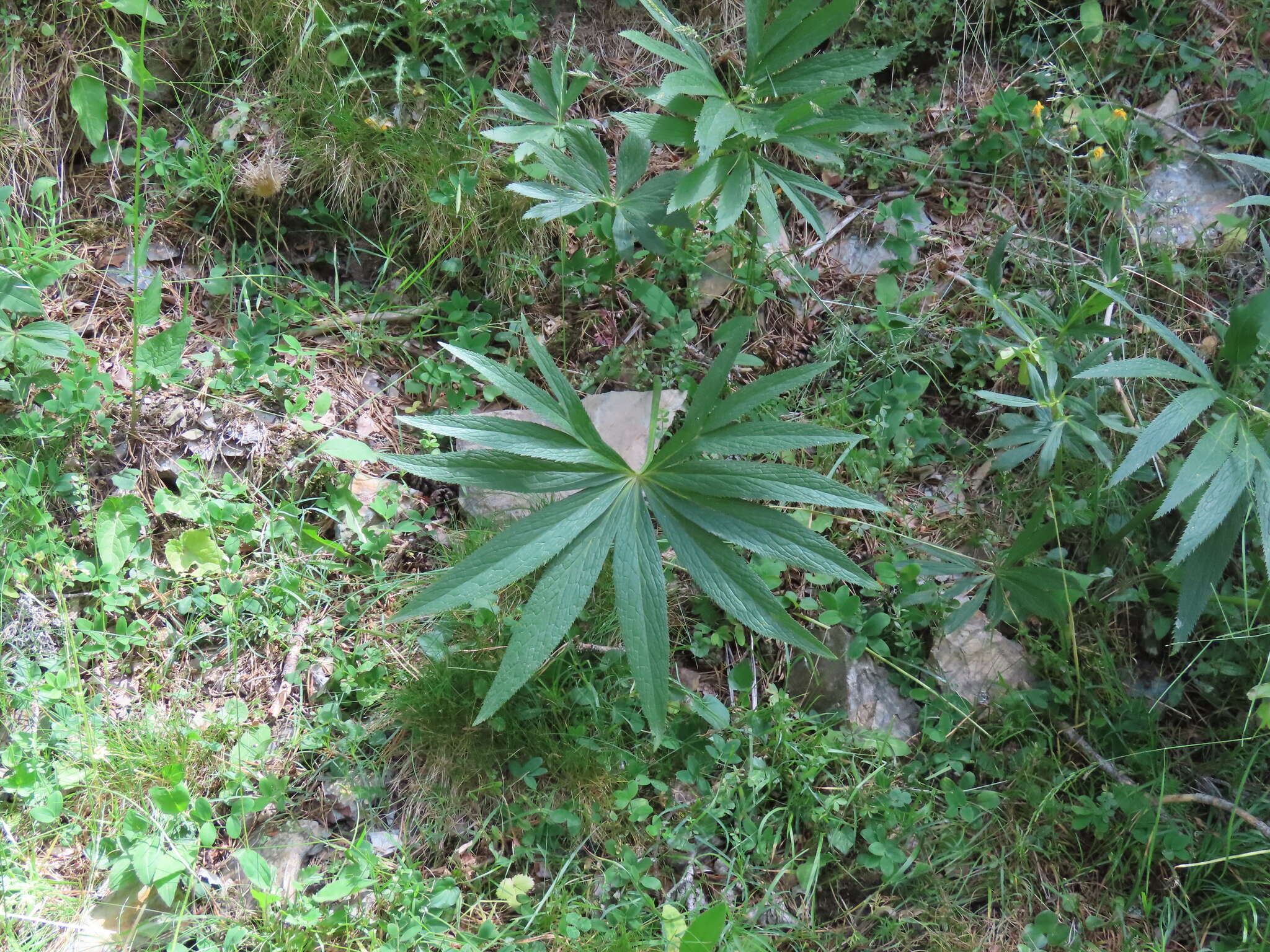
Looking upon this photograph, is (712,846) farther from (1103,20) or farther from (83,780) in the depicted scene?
(1103,20)

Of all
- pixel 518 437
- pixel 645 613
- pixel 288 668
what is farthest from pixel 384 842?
pixel 518 437

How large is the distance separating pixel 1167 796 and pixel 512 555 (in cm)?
179

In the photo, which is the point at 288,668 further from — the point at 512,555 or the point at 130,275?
the point at 130,275

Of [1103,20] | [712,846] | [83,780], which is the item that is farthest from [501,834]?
[1103,20]

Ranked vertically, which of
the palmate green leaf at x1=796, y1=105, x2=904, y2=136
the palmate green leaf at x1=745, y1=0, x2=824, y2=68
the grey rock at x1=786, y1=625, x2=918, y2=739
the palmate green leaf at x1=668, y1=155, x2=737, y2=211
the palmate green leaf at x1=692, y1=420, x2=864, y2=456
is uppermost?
the palmate green leaf at x1=745, y1=0, x2=824, y2=68

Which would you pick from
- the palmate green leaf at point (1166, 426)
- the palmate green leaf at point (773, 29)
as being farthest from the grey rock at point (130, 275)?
the palmate green leaf at point (1166, 426)

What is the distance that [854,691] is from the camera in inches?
90.4

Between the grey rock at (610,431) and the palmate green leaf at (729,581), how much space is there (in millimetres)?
581

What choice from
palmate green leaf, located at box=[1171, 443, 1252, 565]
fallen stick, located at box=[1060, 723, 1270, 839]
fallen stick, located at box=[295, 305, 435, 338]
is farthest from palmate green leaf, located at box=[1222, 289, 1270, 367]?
fallen stick, located at box=[295, 305, 435, 338]

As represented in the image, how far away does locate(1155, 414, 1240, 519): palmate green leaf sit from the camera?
1.83 m

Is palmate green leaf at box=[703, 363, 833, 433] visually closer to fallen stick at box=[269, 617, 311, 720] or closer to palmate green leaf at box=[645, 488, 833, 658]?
palmate green leaf at box=[645, 488, 833, 658]

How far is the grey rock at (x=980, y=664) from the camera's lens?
2.32 metres

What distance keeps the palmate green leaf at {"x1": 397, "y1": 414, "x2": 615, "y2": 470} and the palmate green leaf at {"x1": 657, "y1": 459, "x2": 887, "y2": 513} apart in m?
0.27

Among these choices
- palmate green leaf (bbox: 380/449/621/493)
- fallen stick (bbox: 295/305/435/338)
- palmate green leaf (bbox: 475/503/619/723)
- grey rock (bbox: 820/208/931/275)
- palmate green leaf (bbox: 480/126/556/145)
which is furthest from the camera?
grey rock (bbox: 820/208/931/275)
